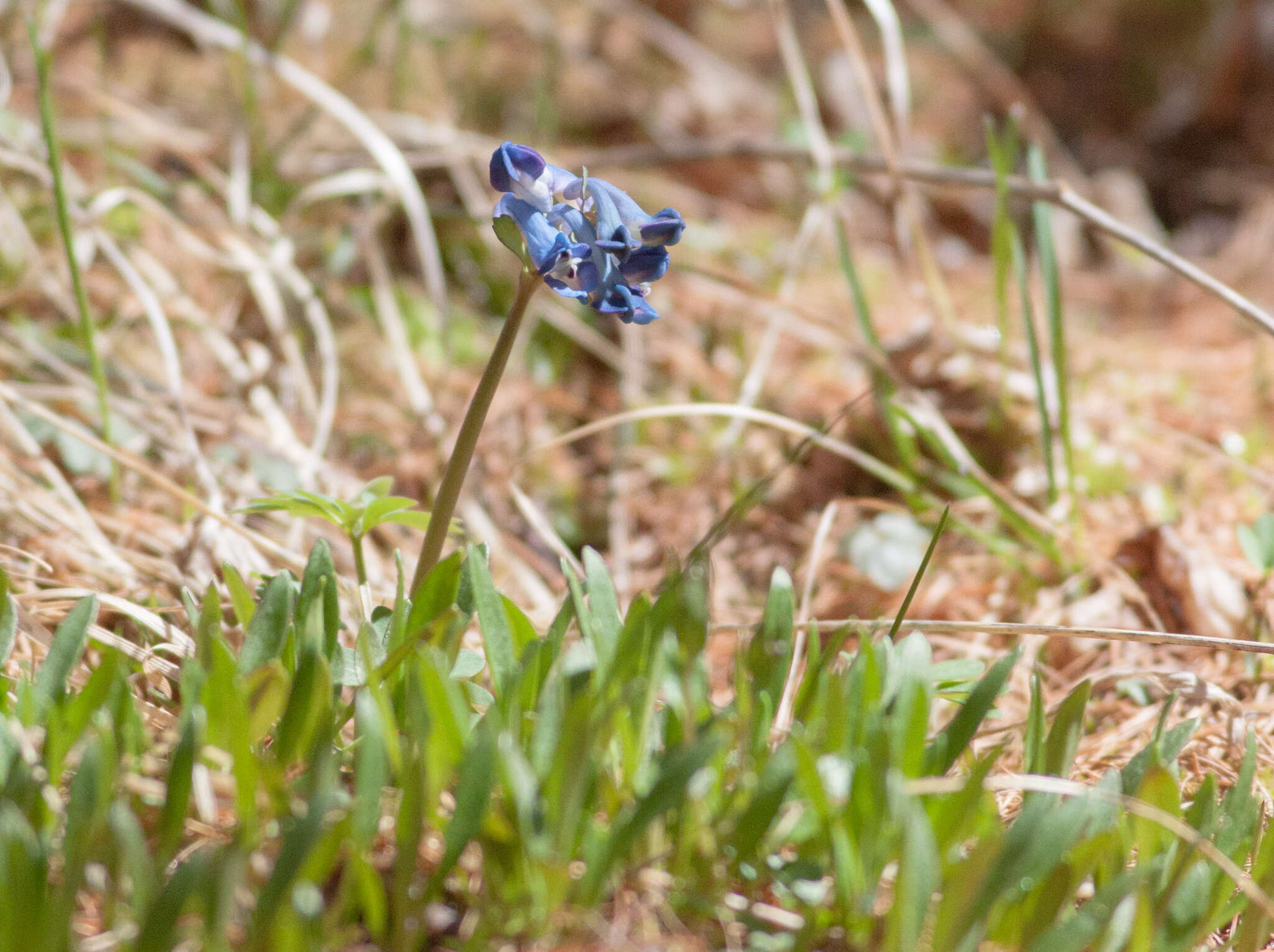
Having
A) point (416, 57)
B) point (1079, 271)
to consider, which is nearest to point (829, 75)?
point (1079, 271)

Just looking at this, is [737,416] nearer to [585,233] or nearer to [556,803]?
[585,233]

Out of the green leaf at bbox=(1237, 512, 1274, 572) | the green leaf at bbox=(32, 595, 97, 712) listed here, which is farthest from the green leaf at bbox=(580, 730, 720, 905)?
the green leaf at bbox=(1237, 512, 1274, 572)

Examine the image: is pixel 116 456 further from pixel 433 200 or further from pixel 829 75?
pixel 829 75

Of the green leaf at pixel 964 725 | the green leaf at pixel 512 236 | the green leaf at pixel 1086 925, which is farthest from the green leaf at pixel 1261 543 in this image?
the green leaf at pixel 512 236

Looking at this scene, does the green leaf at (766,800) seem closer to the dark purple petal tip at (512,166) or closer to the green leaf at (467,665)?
the green leaf at (467,665)

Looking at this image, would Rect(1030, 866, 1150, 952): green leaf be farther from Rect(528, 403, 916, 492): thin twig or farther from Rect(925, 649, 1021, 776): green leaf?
Rect(528, 403, 916, 492): thin twig
